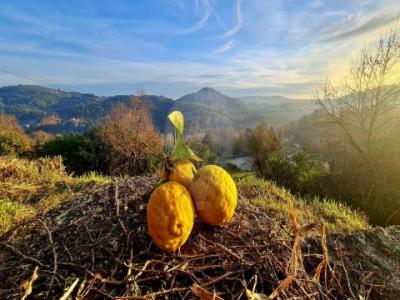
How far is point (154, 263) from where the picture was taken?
1339mm

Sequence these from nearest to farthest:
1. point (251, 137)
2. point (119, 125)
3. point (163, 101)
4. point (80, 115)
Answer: point (119, 125) < point (251, 137) < point (163, 101) < point (80, 115)

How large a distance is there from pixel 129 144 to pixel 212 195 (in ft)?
46.3

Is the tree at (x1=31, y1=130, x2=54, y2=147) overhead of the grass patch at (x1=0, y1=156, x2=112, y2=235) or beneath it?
beneath

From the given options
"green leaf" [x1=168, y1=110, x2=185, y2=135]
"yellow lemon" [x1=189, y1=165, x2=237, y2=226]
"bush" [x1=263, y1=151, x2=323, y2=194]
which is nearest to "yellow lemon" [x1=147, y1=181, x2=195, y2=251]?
"yellow lemon" [x1=189, y1=165, x2=237, y2=226]

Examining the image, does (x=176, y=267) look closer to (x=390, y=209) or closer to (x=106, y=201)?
(x=106, y=201)

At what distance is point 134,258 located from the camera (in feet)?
4.50

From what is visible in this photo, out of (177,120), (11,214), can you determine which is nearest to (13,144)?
(11,214)

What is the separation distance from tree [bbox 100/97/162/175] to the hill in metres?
10.9

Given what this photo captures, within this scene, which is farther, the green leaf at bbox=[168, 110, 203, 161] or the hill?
the green leaf at bbox=[168, 110, 203, 161]

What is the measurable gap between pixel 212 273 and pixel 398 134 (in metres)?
15.7

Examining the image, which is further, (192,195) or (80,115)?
(80,115)

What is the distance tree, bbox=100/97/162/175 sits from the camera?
1412cm

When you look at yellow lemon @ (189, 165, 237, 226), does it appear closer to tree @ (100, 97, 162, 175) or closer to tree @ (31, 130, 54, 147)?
tree @ (100, 97, 162, 175)

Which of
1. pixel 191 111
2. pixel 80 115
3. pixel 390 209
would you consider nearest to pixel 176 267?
pixel 390 209
